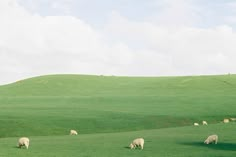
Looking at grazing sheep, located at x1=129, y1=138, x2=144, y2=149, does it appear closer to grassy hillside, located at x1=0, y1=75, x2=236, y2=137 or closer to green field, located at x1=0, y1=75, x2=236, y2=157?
green field, located at x1=0, y1=75, x2=236, y2=157

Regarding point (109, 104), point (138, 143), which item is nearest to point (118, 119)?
point (109, 104)

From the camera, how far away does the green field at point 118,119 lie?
30172mm

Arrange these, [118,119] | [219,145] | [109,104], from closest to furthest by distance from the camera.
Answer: [219,145], [118,119], [109,104]

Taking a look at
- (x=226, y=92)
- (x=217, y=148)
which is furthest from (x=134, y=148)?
(x=226, y=92)

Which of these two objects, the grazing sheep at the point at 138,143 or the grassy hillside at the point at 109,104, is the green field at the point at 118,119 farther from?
the grazing sheep at the point at 138,143

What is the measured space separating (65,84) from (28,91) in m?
9.48

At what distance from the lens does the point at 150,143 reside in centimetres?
3309

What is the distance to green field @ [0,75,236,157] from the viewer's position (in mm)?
30172

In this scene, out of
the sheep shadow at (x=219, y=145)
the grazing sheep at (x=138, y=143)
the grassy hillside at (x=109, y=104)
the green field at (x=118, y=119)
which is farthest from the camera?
the grassy hillside at (x=109, y=104)

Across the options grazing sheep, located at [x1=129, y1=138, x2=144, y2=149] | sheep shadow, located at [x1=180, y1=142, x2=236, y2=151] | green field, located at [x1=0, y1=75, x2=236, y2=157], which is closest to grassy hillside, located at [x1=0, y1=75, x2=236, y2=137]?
green field, located at [x1=0, y1=75, x2=236, y2=157]

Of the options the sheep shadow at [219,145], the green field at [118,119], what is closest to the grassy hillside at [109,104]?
the green field at [118,119]

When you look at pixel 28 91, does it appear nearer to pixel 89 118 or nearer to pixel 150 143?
pixel 89 118

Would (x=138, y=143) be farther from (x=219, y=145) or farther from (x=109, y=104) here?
(x=109, y=104)

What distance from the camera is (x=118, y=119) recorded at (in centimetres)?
5094
